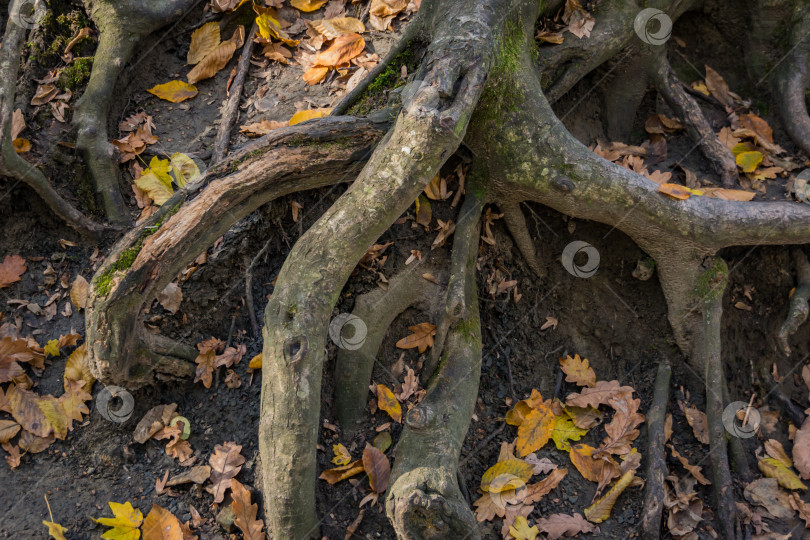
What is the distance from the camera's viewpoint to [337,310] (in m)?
3.22

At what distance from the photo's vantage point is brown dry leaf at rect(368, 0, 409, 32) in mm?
4020

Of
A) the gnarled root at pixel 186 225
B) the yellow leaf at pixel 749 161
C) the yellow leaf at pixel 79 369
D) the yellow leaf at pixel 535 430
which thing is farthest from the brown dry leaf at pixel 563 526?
the yellow leaf at pixel 749 161

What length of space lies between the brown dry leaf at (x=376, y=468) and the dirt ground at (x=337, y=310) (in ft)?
0.31

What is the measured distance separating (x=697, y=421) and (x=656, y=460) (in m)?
0.52

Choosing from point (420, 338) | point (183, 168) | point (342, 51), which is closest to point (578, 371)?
point (420, 338)

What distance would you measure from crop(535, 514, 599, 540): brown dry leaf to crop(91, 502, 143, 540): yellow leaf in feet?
6.50

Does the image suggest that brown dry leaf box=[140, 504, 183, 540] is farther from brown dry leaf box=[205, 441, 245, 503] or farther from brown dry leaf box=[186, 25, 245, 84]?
brown dry leaf box=[186, 25, 245, 84]

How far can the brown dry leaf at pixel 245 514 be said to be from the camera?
2785 mm

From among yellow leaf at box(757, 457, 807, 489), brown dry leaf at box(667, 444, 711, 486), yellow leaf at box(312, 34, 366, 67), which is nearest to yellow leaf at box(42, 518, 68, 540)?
yellow leaf at box(312, 34, 366, 67)

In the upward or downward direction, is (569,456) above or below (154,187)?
below

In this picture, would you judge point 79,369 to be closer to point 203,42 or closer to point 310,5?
point 203,42

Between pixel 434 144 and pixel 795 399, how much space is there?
330cm

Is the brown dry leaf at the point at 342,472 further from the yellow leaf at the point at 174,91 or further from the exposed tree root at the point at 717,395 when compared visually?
the yellow leaf at the point at 174,91

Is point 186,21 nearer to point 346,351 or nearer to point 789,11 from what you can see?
point 346,351
